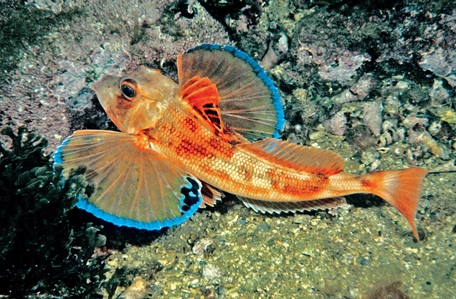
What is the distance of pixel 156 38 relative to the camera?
12.2ft

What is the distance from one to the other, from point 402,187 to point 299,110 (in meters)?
1.68

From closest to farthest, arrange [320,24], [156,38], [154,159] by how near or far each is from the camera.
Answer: [154,159] → [156,38] → [320,24]

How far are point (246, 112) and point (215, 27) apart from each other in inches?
40.2

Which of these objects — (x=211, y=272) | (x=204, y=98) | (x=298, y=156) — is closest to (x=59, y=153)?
(x=204, y=98)

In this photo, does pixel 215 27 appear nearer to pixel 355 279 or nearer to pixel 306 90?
pixel 306 90

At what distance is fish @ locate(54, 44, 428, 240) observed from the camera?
3359 millimetres

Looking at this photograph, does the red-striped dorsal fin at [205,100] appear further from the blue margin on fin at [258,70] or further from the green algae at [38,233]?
the green algae at [38,233]

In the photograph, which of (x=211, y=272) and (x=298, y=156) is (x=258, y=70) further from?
(x=211, y=272)

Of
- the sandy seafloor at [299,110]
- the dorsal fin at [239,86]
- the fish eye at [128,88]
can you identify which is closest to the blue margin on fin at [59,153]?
the sandy seafloor at [299,110]

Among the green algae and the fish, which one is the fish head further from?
the green algae

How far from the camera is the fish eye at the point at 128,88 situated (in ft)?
11.0

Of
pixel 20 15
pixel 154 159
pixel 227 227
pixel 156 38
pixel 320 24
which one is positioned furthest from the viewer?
pixel 320 24

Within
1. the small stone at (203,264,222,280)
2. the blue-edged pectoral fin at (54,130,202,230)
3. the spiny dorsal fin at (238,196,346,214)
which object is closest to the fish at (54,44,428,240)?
the blue-edged pectoral fin at (54,130,202,230)

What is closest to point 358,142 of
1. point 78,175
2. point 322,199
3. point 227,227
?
point 322,199
